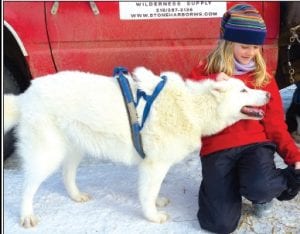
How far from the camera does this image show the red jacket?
10.3 feet

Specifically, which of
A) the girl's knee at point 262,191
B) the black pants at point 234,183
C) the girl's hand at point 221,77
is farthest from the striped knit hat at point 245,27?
the girl's knee at point 262,191

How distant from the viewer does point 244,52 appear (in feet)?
10.2

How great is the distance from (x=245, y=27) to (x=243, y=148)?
75 centimetres

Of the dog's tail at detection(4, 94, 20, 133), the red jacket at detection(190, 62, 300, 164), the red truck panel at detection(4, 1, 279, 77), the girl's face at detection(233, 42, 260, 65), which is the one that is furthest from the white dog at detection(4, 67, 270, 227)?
the red truck panel at detection(4, 1, 279, 77)

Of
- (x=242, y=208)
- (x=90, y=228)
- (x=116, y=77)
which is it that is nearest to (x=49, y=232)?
(x=90, y=228)

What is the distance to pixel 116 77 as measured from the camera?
10.1 feet

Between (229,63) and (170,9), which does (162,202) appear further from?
(170,9)

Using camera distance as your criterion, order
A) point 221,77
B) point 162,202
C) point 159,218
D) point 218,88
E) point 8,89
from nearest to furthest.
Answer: point 218,88 < point 221,77 < point 159,218 < point 162,202 < point 8,89

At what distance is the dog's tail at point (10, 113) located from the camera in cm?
302

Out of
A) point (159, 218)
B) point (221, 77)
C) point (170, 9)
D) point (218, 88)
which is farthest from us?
point (170, 9)

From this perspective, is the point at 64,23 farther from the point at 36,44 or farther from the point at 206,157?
the point at 206,157

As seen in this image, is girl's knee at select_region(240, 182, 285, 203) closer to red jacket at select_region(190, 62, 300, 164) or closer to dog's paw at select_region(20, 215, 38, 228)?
red jacket at select_region(190, 62, 300, 164)

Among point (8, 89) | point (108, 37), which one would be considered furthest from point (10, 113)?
point (108, 37)

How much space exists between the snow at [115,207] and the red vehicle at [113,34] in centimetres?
79
